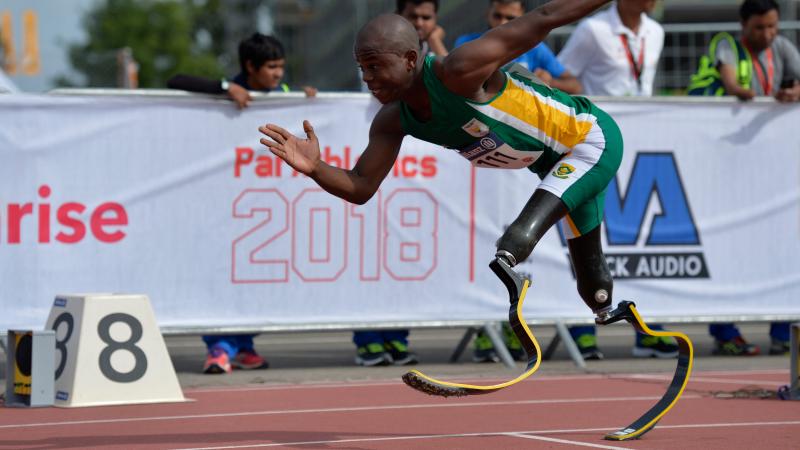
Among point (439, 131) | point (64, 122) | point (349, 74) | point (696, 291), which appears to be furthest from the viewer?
point (349, 74)

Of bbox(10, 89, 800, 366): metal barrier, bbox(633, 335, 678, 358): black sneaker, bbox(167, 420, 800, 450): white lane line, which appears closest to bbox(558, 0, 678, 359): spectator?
bbox(633, 335, 678, 358): black sneaker

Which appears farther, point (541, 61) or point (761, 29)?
point (761, 29)

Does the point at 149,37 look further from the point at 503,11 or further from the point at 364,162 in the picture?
the point at 364,162

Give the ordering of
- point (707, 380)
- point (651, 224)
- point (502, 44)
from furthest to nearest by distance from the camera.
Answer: point (651, 224) → point (707, 380) → point (502, 44)

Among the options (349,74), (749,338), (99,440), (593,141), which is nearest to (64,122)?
(99,440)

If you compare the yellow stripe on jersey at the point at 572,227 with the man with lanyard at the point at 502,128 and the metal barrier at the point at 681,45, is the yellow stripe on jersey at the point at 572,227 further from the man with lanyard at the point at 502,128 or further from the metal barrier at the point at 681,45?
the metal barrier at the point at 681,45

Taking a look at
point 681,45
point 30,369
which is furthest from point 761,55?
point 30,369

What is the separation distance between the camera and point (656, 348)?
449 inches

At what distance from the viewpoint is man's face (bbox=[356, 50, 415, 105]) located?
6.78 metres

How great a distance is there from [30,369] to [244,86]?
3345 mm

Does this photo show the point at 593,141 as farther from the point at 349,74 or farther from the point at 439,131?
the point at 349,74

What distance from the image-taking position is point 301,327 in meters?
10.6

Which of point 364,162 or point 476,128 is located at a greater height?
point 476,128

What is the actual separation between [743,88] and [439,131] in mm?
5250
